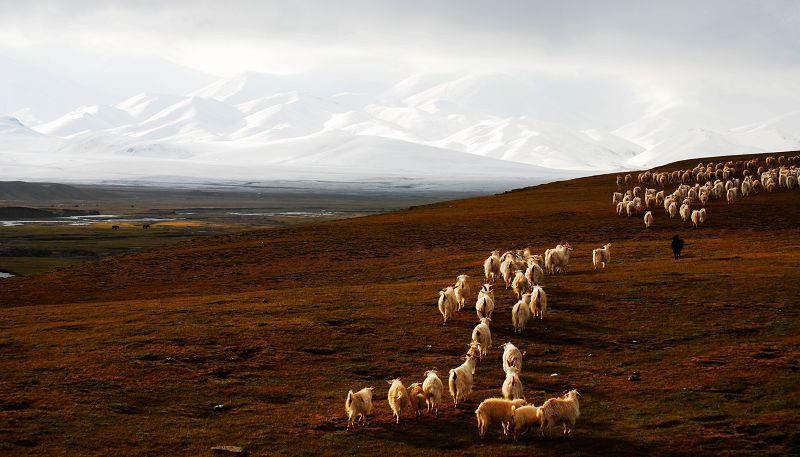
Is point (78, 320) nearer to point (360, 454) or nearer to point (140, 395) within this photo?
point (140, 395)

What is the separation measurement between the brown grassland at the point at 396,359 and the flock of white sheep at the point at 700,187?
395 inches

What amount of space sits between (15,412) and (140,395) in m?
2.75

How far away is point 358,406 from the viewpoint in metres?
17.5

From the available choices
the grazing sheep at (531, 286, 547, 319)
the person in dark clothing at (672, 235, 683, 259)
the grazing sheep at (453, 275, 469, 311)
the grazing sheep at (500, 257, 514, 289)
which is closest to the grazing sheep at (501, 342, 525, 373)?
the grazing sheep at (531, 286, 547, 319)

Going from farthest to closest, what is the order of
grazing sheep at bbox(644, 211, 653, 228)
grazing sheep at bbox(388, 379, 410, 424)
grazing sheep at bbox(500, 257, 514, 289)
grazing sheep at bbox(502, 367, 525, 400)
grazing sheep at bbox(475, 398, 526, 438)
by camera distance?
1. grazing sheep at bbox(644, 211, 653, 228)
2. grazing sheep at bbox(500, 257, 514, 289)
3. grazing sheep at bbox(502, 367, 525, 400)
4. grazing sheep at bbox(388, 379, 410, 424)
5. grazing sheep at bbox(475, 398, 526, 438)

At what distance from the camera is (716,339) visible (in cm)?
2297

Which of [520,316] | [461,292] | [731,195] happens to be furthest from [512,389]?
[731,195]

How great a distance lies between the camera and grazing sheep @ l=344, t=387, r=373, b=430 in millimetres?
17438

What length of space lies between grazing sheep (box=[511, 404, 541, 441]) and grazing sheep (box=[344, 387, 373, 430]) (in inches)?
121

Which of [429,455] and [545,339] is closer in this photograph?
[429,455]

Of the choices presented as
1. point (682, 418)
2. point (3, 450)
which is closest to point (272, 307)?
point (3, 450)

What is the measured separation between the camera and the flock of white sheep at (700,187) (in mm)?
52544

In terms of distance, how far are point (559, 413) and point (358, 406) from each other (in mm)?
4141

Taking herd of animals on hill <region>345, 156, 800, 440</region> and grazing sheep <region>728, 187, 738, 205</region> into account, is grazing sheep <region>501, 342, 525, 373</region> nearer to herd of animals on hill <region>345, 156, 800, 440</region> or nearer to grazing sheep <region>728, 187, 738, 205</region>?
herd of animals on hill <region>345, 156, 800, 440</region>
